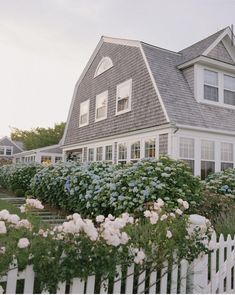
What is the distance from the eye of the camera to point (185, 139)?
392 inches

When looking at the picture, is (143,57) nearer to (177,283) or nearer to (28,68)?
(28,68)

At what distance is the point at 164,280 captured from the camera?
2.83 m

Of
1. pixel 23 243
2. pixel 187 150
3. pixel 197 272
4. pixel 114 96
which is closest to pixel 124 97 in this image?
pixel 114 96

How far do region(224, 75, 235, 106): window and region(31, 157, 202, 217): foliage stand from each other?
6396 mm

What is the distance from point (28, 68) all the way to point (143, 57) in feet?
14.6

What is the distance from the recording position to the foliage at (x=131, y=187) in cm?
589

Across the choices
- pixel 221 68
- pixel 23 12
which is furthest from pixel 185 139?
pixel 23 12

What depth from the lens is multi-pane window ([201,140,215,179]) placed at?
1050 centimetres

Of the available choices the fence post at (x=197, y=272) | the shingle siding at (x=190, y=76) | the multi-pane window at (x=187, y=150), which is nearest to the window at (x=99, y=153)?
the multi-pane window at (x=187, y=150)

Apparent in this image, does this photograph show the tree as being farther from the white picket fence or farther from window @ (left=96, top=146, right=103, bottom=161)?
the white picket fence

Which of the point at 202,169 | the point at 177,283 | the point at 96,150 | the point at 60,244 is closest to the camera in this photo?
the point at 60,244

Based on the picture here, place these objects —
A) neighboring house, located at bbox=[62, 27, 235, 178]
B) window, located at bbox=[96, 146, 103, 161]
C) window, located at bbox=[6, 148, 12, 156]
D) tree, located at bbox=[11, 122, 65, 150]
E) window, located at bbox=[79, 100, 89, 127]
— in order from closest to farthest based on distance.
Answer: neighboring house, located at bbox=[62, 27, 235, 178]
window, located at bbox=[96, 146, 103, 161]
window, located at bbox=[79, 100, 89, 127]
window, located at bbox=[6, 148, 12, 156]
tree, located at bbox=[11, 122, 65, 150]

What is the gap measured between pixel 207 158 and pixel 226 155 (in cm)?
99

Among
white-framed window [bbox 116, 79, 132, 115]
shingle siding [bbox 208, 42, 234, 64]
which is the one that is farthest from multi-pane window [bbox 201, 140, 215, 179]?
shingle siding [bbox 208, 42, 234, 64]
